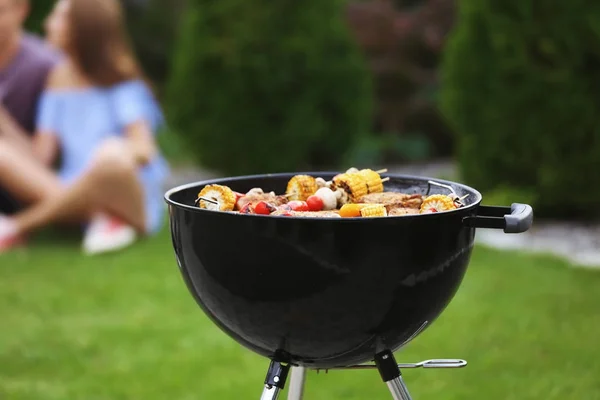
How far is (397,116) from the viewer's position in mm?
7863

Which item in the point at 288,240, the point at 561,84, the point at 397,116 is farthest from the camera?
the point at 397,116

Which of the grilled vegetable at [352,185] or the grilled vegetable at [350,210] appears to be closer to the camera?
the grilled vegetable at [350,210]

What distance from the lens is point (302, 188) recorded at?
1.85 meters

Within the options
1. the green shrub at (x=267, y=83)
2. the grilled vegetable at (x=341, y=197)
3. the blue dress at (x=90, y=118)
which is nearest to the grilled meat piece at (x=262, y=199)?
the grilled vegetable at (x=341, y=197)

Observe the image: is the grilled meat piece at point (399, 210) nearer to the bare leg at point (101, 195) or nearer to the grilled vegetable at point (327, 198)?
the grilled vegetable at point (327, 198)

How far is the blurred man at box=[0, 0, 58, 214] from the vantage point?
15.8 ft

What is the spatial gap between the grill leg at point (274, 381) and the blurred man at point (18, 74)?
3617mm

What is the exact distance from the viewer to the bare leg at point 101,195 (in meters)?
4.48

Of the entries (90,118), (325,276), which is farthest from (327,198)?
(90,118)

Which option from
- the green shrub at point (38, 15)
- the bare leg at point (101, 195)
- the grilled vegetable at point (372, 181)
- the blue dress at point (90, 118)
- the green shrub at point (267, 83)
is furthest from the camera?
the green shrub at point (38, 15)

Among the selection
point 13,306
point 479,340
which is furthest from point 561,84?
point 13,306

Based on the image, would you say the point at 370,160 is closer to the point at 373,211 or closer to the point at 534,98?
the point at 534,98

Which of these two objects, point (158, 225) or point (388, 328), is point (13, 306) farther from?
point (388, 328)

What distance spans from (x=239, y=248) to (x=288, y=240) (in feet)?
0.32
